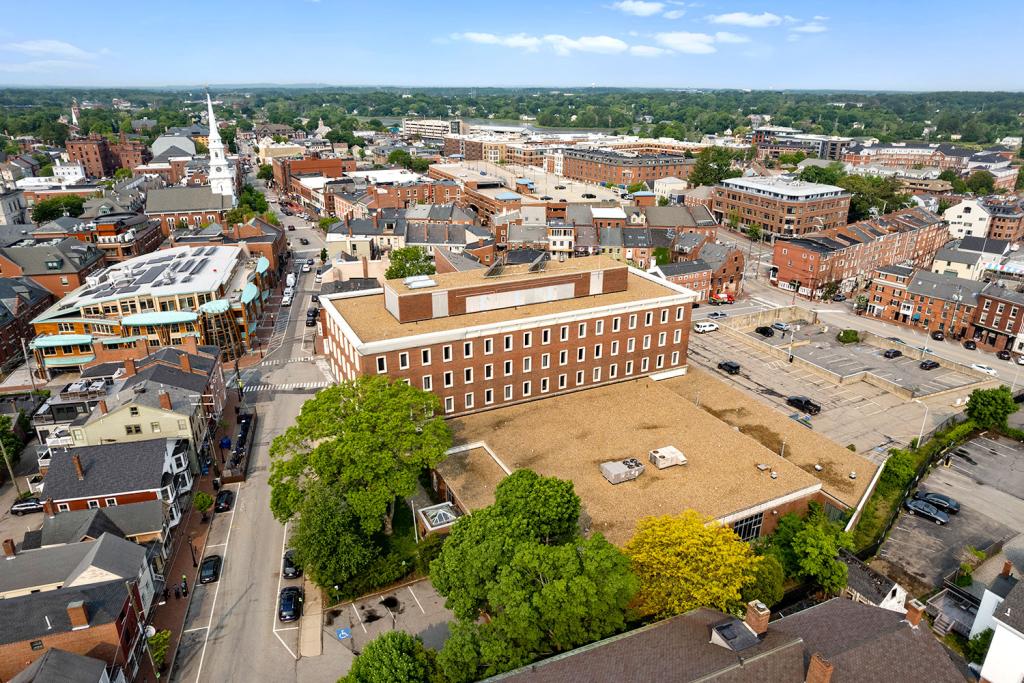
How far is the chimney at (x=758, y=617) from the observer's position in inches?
1118

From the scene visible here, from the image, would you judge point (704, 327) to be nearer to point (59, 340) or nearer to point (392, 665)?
point (392, 665)

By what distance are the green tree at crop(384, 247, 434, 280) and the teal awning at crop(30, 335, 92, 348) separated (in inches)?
1630

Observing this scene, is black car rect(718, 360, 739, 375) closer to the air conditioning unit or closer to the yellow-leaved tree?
the air conditioning unit

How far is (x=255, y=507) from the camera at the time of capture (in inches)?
2152

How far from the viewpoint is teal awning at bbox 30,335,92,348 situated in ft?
254

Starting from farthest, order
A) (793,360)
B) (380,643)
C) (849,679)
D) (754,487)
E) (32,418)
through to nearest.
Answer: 1. (793,360)
2. (32,418)
3. (754,487)
4. (380,643)
5. (849,679)

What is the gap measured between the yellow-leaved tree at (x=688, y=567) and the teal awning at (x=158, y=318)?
68230 mm

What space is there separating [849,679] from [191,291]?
85.0 meters

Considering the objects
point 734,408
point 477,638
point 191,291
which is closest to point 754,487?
point 734,408

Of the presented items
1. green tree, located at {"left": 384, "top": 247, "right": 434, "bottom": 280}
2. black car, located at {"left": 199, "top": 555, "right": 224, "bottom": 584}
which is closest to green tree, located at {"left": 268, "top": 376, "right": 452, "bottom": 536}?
black car, located at {"left": 199, "top": 555, "right": 224, "bottom": 584}

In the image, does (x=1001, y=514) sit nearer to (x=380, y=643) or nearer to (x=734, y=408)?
(x=734, y=408)

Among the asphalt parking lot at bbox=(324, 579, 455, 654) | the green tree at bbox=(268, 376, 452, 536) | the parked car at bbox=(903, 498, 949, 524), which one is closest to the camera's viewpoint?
the asphalt parking lot at bbox=(324, 579, 455, 654)

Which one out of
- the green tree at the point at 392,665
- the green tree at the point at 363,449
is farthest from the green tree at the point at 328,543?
the green tree at the point at 392,665

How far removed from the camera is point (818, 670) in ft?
87.9
